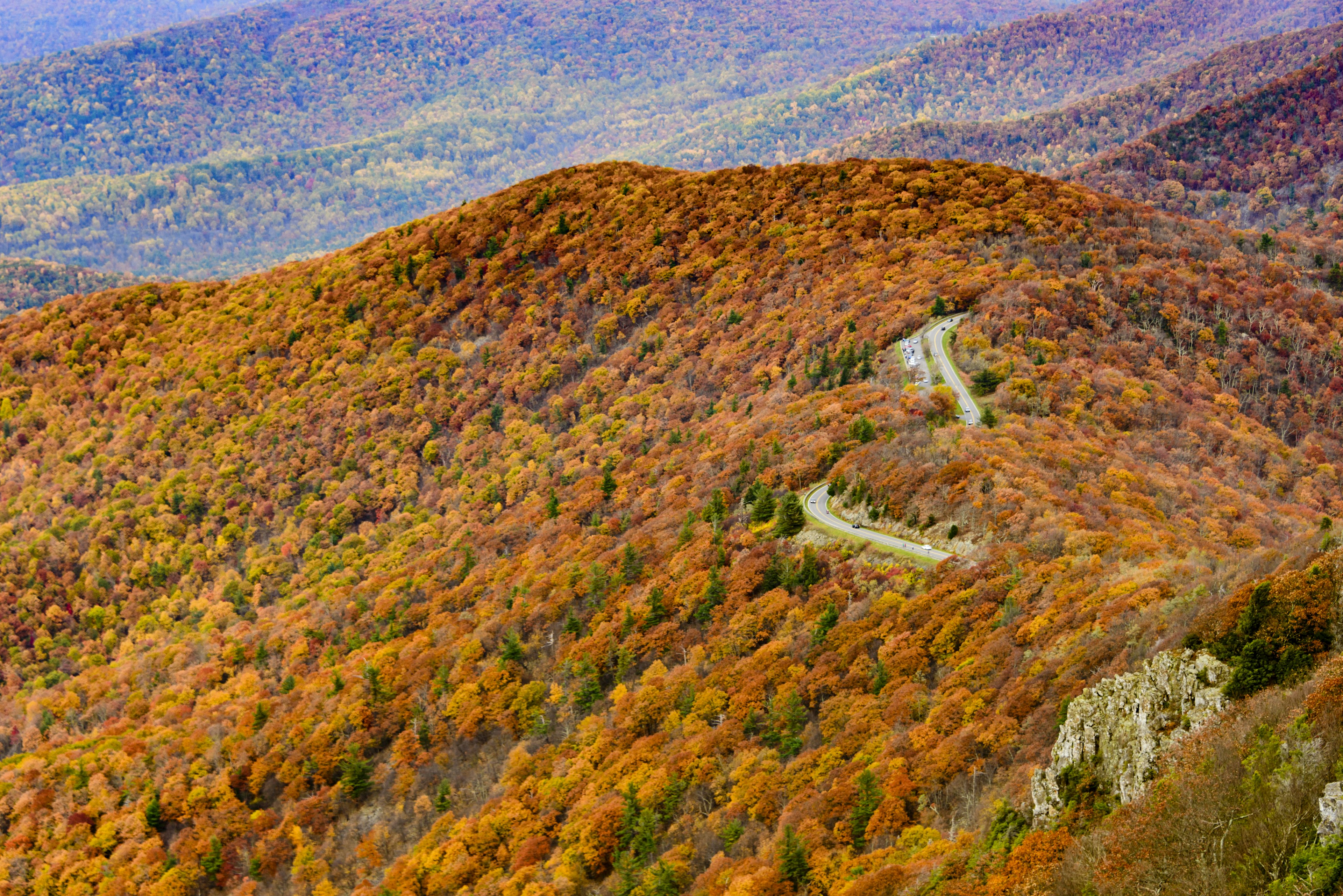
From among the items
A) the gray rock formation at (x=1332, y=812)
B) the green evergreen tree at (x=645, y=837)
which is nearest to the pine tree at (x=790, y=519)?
the green evergreen tree at (x=645, y=837)

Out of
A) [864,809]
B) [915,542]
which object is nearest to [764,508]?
[915,542]

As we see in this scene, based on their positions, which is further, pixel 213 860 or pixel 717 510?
pixel 717 510

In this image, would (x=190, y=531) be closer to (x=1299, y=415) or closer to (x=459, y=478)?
(x=459, y=478)

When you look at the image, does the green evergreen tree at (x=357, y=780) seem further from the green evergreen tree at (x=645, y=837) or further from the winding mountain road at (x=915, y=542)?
the winding mountain road at (x=915, y=542)

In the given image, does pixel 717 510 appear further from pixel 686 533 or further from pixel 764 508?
pixel 764 508

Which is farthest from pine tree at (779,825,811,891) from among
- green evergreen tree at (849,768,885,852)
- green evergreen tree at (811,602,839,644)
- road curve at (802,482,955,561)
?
road curve at (802,482,955,561)
